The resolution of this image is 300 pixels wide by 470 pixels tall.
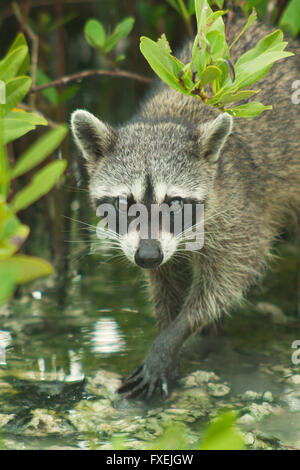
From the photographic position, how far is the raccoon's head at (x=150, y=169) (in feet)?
12.1

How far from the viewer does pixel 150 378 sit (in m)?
4.07

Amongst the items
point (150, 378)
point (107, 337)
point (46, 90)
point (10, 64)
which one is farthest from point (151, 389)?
point (46, 90)

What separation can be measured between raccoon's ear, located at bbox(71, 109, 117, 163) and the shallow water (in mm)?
1378

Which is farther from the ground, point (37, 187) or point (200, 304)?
point (37, 187)

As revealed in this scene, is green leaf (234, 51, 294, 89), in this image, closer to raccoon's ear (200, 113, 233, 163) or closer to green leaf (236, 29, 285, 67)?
green leaf (236, 29, 285, 67)

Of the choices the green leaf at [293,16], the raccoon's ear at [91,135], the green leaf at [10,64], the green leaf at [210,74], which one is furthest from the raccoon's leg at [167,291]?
the green leaf at [10,64]

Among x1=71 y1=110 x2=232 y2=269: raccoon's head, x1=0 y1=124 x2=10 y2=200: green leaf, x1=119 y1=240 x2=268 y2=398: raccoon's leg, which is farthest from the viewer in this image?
x1=119 y1=240 x2=268 y2=398: raccoon's leg

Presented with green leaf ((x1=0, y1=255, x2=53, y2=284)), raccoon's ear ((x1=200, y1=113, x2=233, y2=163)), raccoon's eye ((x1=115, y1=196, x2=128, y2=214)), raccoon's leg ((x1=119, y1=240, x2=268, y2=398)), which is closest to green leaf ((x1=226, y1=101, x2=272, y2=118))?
raccoon's ear ((x1=200, y1=113, x2=233, y2=163))

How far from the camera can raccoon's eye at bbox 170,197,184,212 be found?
3.80 meters

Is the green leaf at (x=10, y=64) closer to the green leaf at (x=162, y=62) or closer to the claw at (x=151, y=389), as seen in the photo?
the green leaf at (x=162, y=62)

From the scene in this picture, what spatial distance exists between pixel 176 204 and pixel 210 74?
1.12m

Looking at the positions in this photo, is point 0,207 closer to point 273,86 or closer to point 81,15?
point 273,86

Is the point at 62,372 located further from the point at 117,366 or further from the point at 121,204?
the point at 121,204

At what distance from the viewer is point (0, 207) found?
1.79m
